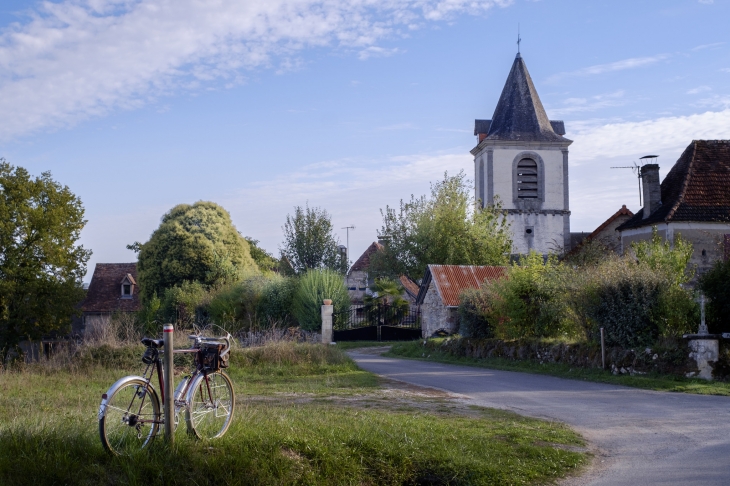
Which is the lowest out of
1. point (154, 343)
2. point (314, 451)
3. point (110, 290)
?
point (314, 451)

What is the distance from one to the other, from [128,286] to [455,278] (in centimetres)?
2936

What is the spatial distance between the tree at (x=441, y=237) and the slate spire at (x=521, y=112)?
352 inches

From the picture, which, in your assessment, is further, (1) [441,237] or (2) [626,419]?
(1) [441,237]

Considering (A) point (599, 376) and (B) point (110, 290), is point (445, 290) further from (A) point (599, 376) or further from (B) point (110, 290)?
(B) point (110, 290)

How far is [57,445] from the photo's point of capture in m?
6.96

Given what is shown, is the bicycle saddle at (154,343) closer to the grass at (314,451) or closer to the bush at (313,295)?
the grass at (314,451)

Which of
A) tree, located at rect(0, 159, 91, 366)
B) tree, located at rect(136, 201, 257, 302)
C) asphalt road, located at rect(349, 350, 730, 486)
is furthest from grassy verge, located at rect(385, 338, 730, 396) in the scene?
tree, located at rect(136, 201, 257, 302)

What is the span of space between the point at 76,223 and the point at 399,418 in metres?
31.1

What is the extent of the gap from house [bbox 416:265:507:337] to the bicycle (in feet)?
78.2

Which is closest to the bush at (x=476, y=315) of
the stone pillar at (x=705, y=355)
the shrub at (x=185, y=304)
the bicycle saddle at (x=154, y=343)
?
the stone pillar at (x=705, y=355)

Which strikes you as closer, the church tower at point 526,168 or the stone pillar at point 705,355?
the stone pillar at point 705,355

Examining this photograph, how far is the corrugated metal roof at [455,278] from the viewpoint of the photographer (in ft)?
106

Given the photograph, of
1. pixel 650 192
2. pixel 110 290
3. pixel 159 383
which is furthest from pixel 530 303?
pixel 110 290

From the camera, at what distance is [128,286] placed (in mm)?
54094
